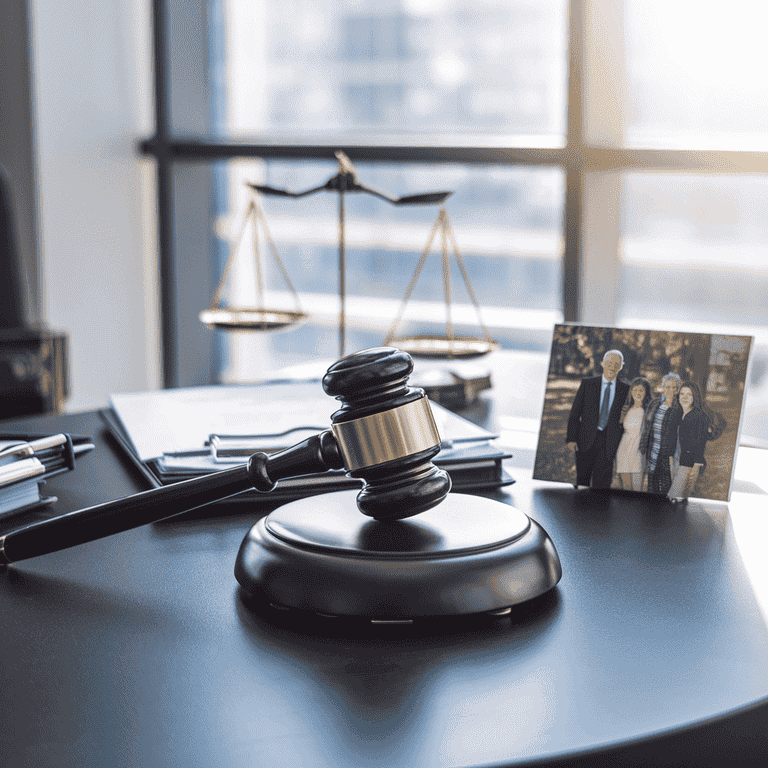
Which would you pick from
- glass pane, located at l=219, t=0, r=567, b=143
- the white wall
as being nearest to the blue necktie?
glass pane, located at l=219, t=0, r=567, b=143

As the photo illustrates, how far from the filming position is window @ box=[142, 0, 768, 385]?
7.61 feet

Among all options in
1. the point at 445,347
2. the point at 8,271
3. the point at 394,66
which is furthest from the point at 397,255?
the point at 445,347

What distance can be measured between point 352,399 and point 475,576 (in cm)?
13

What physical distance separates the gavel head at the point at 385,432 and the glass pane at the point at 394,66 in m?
2.01

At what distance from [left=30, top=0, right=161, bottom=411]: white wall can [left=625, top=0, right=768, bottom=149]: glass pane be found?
5.21 ft

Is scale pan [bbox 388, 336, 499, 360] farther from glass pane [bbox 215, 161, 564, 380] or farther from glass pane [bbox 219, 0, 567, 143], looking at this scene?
glass pane [bbox 219, 0, 567, 143]

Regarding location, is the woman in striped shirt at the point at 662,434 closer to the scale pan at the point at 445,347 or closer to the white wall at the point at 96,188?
the scale pan at the point at 445,347

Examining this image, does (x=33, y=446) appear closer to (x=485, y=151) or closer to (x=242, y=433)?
(x=242, y=433)

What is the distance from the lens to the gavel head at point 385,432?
55 cm

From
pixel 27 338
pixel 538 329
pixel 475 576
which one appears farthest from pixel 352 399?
pixel 538 329

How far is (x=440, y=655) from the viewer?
50cm

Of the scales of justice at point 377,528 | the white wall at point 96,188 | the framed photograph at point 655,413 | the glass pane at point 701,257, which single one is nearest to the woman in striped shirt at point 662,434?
the framed photograph at point 655,413

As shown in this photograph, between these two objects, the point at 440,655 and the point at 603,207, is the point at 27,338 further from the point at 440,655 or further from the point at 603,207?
the point at 440,655

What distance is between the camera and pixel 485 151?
96.2 inches
